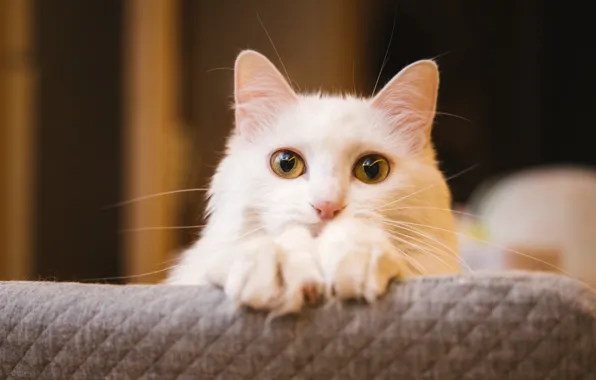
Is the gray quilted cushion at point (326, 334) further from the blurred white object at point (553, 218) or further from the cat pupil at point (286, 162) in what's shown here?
the blurred white object at point (553, 218)

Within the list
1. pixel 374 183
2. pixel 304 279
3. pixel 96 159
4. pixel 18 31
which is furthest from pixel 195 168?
pixel 304 279

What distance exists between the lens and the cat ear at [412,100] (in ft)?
3.19

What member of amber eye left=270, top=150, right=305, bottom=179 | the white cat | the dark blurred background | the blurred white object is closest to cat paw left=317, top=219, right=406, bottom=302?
the white cat

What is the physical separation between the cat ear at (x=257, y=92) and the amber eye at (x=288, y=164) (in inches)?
4.5

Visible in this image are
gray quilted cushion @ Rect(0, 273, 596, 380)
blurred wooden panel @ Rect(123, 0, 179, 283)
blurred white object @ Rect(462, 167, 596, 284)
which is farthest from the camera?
blurred wooden panel @ Rect(123, 0, 179, 283)

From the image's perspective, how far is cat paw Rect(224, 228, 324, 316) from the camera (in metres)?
0.63

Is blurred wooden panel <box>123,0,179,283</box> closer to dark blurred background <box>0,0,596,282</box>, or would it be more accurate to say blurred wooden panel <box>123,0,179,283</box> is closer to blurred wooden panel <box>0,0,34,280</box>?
dark blurred background <box>0,0,596,282</box>

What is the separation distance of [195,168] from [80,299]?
2789 mm

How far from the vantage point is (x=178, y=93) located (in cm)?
357

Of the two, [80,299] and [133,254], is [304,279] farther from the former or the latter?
[133,254]

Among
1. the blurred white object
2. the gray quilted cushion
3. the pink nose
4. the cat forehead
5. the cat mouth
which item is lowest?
the blurred white object

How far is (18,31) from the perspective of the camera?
122 inches

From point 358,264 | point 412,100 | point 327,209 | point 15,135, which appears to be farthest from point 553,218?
point 15,135

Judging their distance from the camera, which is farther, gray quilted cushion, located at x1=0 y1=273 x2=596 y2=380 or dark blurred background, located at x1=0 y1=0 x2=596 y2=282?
dark blurred background, located at x1=0 y1=0 x2=596 y2=282
